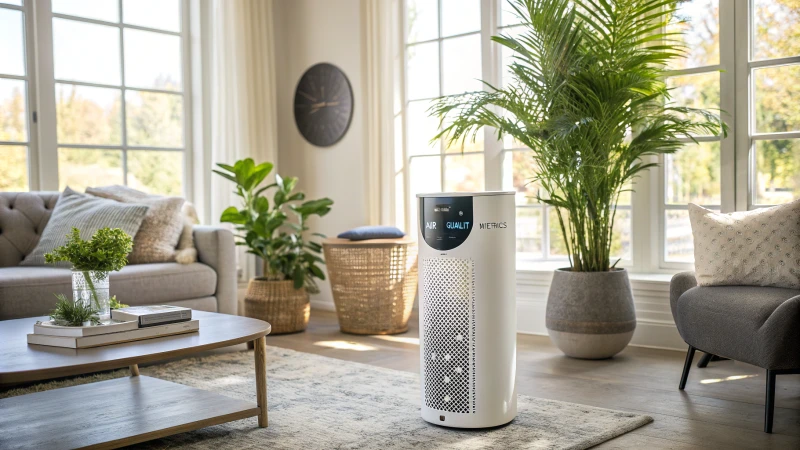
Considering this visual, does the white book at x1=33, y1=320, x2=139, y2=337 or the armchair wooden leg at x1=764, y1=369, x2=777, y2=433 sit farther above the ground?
the white book at x1=33, y1=320, x2=139, y2=337

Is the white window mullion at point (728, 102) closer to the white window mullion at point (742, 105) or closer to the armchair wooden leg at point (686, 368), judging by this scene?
the white window mullion at point (742, 105)

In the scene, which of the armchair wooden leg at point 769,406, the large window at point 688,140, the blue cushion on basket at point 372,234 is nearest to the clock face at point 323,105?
the large window at point 688,140

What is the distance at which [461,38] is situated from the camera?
491 cm

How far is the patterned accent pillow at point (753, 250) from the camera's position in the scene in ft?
9.90

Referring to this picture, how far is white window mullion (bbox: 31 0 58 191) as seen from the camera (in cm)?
468

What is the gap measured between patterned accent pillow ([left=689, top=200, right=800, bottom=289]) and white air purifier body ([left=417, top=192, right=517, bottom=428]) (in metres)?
1.01

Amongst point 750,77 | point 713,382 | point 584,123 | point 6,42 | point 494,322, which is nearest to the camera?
point 494,322

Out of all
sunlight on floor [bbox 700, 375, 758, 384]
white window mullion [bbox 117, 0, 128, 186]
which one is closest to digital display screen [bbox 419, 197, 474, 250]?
sunlight on floor [bbox 700, 375, 758, 384]

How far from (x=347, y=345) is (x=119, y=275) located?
4.14 feet

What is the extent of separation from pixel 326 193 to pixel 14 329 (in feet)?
10.1

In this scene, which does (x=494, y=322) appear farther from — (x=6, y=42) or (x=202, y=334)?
(x=6, y=42)

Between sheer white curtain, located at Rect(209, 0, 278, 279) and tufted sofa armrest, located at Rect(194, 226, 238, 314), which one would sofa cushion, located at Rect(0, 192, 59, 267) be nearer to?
tufted sofa armrest, located at Rect(194, 226, 238, 314)

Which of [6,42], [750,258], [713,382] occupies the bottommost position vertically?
[713,382]

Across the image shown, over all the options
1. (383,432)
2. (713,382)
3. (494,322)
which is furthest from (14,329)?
(713,382)
